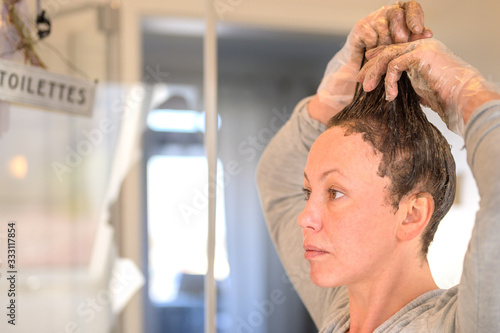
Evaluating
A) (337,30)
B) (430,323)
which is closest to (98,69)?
(337,30)

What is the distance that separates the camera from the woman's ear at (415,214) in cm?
78

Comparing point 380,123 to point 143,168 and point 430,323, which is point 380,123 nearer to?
point 430,323

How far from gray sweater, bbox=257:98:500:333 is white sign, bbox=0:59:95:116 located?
57cm

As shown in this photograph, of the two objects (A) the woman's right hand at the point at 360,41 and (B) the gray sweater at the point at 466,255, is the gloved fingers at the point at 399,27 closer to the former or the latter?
(A) the woman's right hand at the point at 360,41

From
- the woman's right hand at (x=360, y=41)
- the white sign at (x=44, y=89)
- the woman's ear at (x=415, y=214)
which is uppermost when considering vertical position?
the white sign at (x=44, y=89)

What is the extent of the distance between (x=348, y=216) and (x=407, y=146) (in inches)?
5.3

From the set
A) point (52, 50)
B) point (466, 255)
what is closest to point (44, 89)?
point (52, 50)

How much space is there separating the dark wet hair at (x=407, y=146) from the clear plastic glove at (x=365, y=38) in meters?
0.07

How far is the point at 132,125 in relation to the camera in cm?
205

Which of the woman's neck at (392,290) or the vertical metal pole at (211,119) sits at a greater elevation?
the vertical metal pole at (211,119)

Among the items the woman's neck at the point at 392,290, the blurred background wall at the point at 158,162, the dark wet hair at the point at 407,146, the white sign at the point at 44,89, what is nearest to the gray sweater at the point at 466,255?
the woman's neck at the point at 392,290

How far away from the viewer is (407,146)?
780mm

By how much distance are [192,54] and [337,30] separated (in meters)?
0.68

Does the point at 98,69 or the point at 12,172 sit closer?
the point at 12,172
